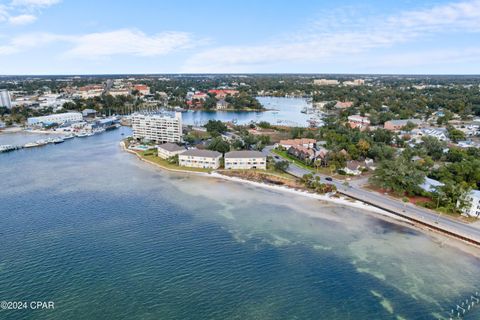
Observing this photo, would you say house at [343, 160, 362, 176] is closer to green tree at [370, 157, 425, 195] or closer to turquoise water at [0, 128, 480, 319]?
green tree at [370, 157, 425, 195]

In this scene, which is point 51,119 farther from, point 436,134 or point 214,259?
point 436,134

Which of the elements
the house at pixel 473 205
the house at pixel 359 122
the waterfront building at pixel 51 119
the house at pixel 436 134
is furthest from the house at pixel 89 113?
the house at pixel 473 205

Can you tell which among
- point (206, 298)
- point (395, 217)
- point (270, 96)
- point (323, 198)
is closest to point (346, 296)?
point (206, 298)

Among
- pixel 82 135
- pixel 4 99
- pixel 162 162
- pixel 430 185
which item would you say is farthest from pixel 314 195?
pixel 4 99

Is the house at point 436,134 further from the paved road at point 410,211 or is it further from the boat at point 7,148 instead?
the boat at point 7,148

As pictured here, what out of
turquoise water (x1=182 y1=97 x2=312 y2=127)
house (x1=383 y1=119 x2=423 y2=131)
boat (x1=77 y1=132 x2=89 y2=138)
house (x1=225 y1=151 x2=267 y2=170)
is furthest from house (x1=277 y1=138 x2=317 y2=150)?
boat (x1=77 y1=132 x2=89 y2=138)

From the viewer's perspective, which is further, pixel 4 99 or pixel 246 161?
pixel 4 99
